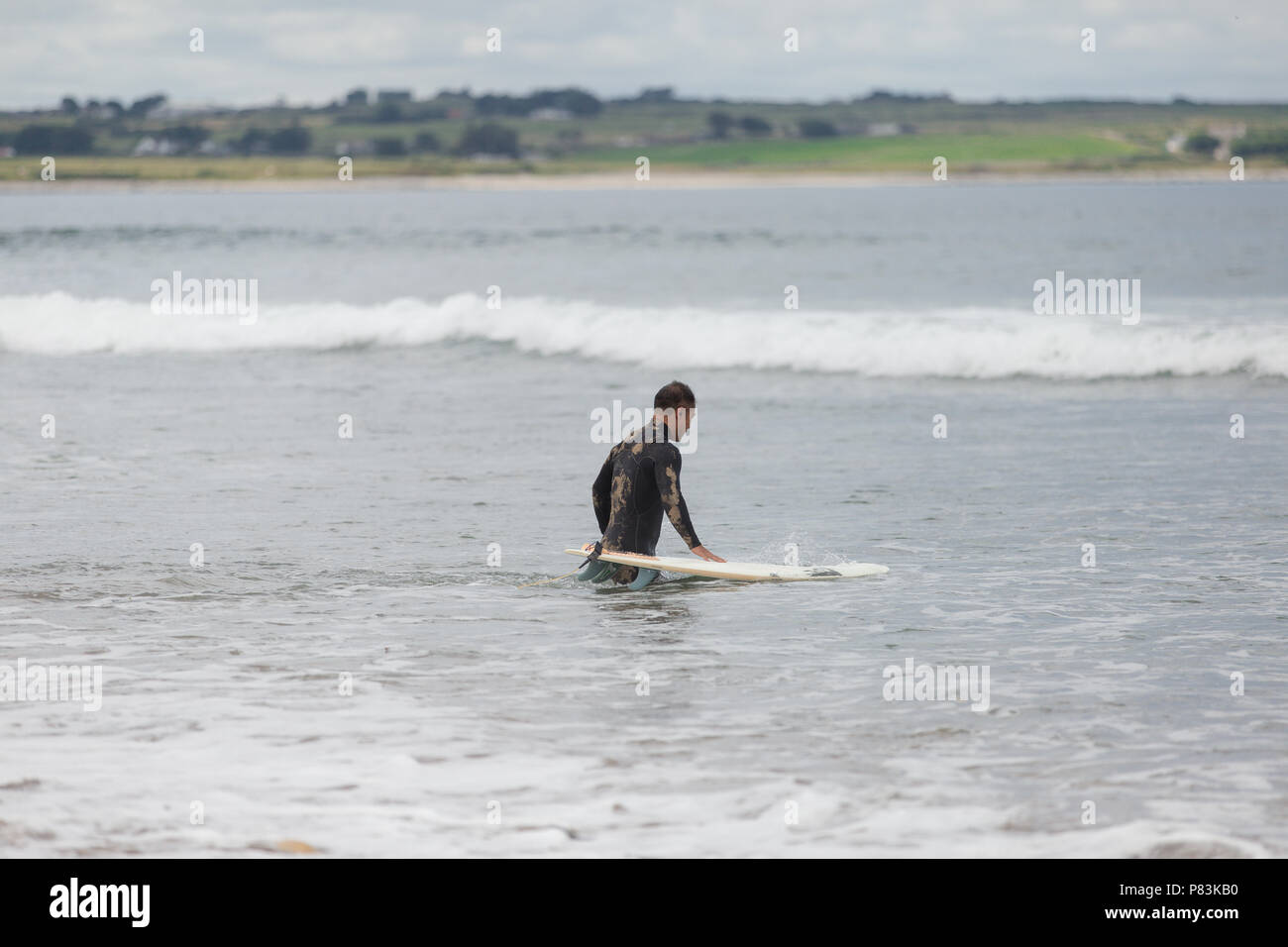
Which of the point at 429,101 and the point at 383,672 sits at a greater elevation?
the point at 429,101

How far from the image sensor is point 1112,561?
12.1m

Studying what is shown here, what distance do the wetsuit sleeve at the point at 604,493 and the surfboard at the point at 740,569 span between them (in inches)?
9.8

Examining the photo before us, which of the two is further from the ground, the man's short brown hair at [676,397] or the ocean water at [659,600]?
the man's short brown hair at [676,397]

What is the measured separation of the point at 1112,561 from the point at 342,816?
7704mm

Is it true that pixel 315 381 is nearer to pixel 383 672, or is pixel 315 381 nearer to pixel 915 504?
pixel 915 504

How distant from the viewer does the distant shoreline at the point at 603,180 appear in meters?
147

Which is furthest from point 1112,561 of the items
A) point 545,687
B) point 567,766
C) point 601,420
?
point 601,420

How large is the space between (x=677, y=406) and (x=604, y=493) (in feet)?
3.51

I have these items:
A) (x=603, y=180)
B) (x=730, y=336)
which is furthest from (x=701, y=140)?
(x=730, y=336)

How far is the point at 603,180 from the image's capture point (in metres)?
155

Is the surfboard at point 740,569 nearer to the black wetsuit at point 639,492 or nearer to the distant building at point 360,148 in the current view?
the black wetsuit at point 639,492
